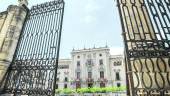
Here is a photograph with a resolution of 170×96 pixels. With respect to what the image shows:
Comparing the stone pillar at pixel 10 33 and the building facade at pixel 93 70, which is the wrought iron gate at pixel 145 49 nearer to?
the stone pillar at pixel 10 33

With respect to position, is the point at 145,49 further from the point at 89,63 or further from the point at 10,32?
the point at 89,63

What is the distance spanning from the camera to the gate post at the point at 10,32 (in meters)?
5.39

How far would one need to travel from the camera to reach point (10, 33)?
5.78 metres

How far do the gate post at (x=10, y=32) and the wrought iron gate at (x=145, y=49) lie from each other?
351 centimetres

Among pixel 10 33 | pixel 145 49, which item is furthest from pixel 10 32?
pixel 145 49

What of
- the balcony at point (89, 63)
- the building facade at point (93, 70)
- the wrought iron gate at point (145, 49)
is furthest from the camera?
the balcony at point (89, 63)

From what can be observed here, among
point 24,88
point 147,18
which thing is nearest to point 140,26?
point 147,18

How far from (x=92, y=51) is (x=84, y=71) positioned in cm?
467

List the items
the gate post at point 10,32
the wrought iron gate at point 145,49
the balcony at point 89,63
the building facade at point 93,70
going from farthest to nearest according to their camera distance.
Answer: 1. the balcony at point 89,63
2. the building facade at point 93,70
3. the gate post at point 10,32
4. the wrought iron gate at point 145,49

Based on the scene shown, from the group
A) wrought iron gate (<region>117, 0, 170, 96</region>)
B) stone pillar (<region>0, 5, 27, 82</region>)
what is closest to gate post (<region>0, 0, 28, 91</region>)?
stone pillar (<region>0, 5, 27, 82</region>)

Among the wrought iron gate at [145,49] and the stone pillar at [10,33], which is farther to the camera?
the stone pillar at [10,33]

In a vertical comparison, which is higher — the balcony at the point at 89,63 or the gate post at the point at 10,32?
the balcony at the point at 89,63

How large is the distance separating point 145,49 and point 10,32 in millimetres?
4335

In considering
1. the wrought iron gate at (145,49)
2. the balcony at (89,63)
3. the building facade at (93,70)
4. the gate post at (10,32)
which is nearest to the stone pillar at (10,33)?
the gate post at (10,32)
